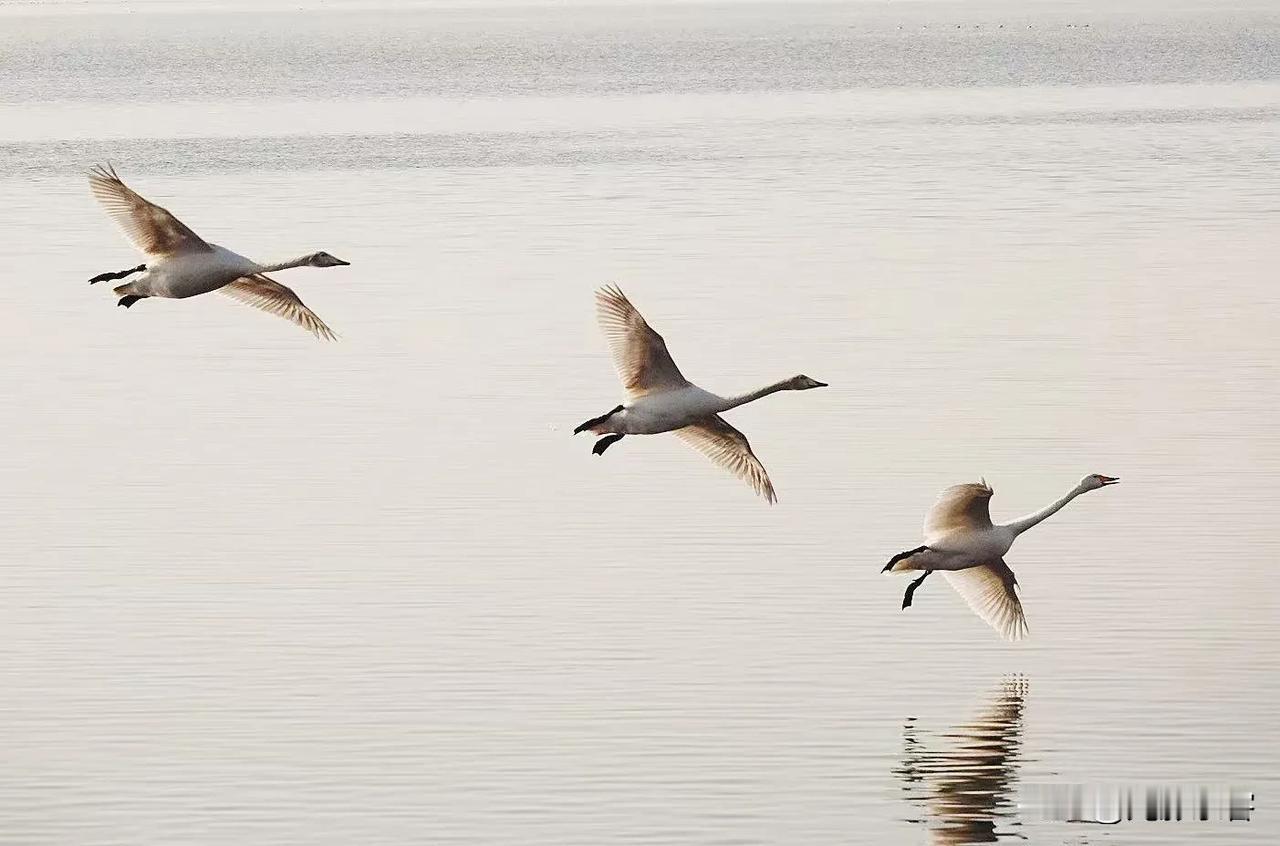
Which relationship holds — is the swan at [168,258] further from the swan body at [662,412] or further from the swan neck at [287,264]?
the swan body at [662,412]

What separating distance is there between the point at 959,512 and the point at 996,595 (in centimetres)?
101

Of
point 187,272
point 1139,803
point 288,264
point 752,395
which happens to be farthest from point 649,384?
point 1139,803

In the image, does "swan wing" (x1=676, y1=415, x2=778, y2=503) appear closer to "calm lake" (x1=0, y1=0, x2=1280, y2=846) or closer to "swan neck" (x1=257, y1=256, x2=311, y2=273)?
"calm lake" (x1=0, y1=0, x2=1280, y2=846)

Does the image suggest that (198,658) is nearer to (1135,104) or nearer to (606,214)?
(606,214)

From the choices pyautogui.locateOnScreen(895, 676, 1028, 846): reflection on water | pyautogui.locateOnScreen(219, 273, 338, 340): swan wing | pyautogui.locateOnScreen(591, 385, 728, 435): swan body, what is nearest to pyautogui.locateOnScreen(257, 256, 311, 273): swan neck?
pyautogui.locateOnScreen(219, 273, 338, 340): swan wing

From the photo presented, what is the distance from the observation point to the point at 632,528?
31625 mm

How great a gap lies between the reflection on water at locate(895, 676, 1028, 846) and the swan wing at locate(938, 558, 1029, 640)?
0.61 metres

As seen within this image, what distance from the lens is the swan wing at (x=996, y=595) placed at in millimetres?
25078

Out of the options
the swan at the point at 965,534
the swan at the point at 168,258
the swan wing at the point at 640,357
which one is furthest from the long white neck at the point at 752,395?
the swan at the point at 168,258

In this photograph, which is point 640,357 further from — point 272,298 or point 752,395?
point 272,298

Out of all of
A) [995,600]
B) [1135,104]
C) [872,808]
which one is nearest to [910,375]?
[995,600]

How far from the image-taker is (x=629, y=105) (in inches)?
4596

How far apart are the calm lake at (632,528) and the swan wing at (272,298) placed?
3182 mm

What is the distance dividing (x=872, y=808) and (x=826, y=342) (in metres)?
21.4
